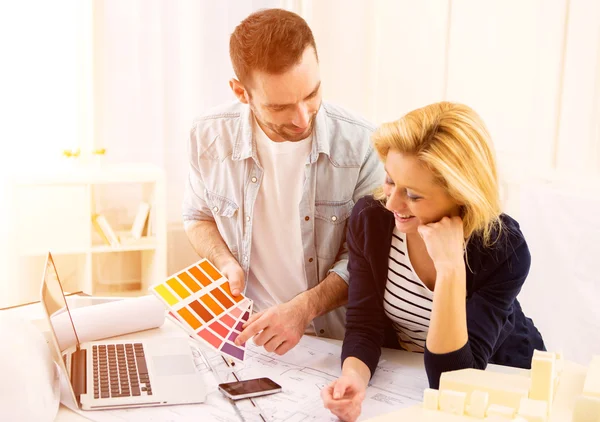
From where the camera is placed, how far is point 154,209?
3480 millimetres

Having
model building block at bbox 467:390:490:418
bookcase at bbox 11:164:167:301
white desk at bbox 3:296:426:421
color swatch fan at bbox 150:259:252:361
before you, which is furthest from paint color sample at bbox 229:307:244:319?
bookcase at bbox 11:164:167:301

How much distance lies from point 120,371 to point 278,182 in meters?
0.74

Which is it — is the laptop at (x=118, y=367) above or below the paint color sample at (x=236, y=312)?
below

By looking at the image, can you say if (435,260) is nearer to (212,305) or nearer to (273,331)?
(273,331)

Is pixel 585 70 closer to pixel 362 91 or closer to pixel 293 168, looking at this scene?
pixel 293 168

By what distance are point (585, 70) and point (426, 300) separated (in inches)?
41.9

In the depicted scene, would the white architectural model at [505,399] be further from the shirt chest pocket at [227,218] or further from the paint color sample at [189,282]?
the shirt chest pocket at [227,218]

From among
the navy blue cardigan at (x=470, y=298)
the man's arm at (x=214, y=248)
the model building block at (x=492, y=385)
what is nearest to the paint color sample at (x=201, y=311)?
the man's arm at (x=214, y=248)

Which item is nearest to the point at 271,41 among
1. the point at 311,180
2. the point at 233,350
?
the point at 311,180

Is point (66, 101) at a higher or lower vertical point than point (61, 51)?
lower

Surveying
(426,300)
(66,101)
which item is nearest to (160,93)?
(66,101)

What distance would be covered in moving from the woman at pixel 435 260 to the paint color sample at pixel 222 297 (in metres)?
0.29

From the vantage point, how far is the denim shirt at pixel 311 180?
6.52 feet

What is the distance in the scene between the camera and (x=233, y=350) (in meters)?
1.57
